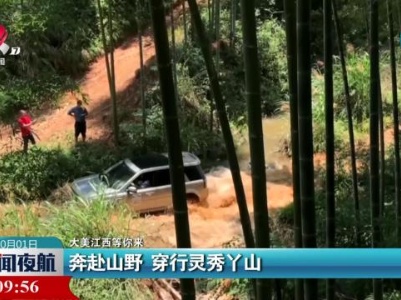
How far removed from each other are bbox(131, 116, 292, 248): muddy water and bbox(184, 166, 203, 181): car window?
38 centimetres

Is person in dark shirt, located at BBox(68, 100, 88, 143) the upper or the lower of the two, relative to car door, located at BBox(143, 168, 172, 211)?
upper

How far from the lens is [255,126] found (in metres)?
2.50

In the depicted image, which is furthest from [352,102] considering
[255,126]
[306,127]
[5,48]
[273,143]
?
[255,126]

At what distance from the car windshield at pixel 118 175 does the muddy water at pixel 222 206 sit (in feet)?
2.12

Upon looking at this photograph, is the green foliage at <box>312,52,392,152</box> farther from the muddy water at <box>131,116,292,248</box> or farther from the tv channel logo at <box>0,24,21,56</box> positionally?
the tv channel logo at <box>0,24,21,56</box>

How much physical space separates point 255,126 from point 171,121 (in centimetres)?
41

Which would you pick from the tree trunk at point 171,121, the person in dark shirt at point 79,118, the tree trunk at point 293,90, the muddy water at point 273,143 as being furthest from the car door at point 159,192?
the tree trunk at point 171,121

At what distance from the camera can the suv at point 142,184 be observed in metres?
7.58

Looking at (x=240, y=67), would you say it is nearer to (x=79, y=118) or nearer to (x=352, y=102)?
(x=352, y=102)

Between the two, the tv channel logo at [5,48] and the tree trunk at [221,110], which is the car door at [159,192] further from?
the tv channel logo at [5,48]

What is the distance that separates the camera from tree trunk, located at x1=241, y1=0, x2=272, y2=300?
2.41 metres

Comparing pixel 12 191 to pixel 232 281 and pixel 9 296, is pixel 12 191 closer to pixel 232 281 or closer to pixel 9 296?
pixel 232 281

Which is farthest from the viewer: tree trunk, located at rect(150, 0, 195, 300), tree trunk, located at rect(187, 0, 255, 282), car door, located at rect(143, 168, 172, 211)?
car door, located at rect(143, 168, 172, 211)
